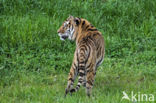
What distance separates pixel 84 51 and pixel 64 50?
3.12m

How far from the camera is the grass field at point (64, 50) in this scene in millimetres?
7316

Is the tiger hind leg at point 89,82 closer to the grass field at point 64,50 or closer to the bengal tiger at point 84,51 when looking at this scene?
the bengal tiger at point 84,51

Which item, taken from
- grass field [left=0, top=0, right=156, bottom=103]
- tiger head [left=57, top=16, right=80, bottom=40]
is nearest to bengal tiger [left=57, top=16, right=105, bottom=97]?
tiger head [left=57, top=16, right=80, bottom=40]

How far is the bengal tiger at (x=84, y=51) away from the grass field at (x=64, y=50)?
30 centimetres

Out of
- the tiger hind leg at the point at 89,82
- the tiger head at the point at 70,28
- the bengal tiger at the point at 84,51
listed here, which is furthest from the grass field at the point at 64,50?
the tiger head at the point at 70,28

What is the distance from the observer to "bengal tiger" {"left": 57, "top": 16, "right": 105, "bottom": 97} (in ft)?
22.2

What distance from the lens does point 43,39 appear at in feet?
33.1


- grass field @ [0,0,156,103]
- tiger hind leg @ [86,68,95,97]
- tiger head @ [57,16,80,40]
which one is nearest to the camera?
tiger hind leg @ [86,68,95,97]

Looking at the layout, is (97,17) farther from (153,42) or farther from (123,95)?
(123,95)

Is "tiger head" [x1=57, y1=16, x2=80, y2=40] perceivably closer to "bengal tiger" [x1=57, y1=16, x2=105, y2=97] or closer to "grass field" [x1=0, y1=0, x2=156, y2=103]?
"bengal tiger" [x1=57, y1=16, x2=105, y2=97]

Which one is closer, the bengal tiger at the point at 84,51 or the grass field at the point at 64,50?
the bengal tiger at the point at 84,51

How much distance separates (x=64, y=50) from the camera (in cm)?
991

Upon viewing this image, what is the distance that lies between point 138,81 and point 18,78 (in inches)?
100

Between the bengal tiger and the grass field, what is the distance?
299mm
